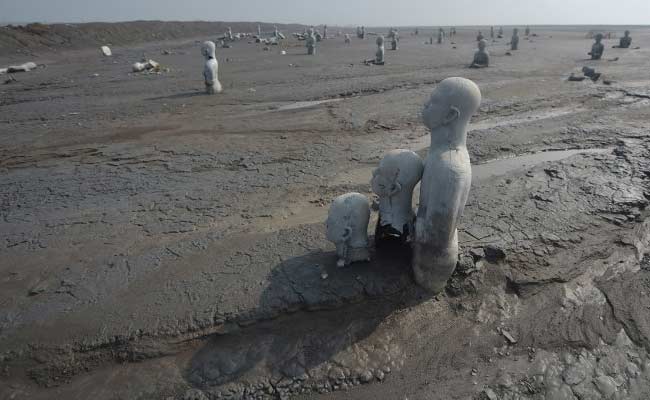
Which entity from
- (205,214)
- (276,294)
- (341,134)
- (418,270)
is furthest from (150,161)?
(418,270)

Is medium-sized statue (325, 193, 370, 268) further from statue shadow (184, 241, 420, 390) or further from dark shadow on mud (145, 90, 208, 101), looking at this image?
dark shadow on mud (145, 90, 208, 101)

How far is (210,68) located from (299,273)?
31.9 ft

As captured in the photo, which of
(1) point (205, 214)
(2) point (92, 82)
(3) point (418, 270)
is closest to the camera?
(3) point (418, 270)

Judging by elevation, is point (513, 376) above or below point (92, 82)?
below

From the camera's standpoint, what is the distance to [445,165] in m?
3.12

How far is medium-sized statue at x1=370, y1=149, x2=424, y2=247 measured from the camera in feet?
11.3

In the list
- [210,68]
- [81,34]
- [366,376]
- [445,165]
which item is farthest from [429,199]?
[81,34]

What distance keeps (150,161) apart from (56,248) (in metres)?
2.75

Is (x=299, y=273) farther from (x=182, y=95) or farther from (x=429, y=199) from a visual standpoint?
(x=182, y=95)

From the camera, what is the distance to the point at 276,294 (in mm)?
3748

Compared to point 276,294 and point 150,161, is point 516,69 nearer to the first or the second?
point 150,161

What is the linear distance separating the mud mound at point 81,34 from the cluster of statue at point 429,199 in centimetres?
3139

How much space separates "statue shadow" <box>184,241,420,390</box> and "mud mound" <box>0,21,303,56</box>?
31143 millimetres

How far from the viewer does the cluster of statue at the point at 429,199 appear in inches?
123
